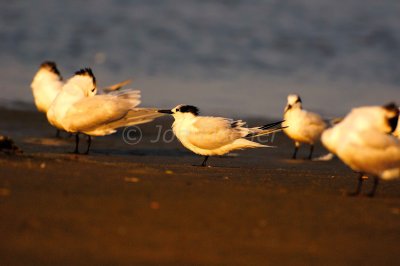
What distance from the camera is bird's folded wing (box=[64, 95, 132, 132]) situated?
8305 mm

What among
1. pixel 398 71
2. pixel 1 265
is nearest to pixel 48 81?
pixel 398 71

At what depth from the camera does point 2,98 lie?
11.6 meters

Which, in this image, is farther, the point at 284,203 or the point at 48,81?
the point at 48,81

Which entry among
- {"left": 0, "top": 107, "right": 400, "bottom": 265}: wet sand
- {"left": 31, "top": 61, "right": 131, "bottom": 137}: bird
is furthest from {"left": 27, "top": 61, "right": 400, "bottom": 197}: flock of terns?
{"left": 31, "top": 61, "right": 131, "bottom": 137}: bird

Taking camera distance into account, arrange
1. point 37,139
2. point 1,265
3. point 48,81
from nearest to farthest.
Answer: point 1,265, point 37,139, point 48,81

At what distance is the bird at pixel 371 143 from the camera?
5555 millimetres

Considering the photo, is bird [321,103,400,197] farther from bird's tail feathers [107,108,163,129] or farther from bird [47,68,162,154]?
bird's tail feathers [107,108,163,129]

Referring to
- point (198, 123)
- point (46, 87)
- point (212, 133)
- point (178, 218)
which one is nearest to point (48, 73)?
point (46, 87)

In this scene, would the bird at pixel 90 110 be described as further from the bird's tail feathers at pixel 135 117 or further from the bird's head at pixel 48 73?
the bird's head at pixel 48 73

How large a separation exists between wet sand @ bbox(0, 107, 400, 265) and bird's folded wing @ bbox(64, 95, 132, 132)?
2.06 meters

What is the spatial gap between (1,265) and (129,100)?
5027 millimetres

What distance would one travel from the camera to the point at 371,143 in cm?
553

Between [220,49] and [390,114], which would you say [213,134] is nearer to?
[390,114]

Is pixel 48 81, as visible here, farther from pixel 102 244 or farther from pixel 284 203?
pixel 102 244
